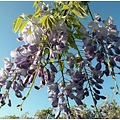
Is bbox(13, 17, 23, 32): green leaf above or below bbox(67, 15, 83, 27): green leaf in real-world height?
above

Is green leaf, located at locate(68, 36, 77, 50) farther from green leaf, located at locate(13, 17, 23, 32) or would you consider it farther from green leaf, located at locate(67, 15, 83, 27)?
green leaf, located at locate(13, 17, 23, 32)

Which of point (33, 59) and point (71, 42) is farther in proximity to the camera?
point (71, 42)

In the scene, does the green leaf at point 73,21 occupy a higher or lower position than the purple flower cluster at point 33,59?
higher

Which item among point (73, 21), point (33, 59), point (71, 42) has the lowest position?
point (33, 59)

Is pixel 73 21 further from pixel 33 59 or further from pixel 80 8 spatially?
pixel 33 59

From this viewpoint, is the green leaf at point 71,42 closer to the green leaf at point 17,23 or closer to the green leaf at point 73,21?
the green leaf at point 73,21

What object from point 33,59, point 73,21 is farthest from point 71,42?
point 33,59

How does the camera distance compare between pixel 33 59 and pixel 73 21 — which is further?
pixel 73 21

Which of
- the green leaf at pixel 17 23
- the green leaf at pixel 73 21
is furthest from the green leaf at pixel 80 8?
the green leaf at pixel 17 23

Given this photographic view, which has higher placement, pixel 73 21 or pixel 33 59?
pixel 73 21

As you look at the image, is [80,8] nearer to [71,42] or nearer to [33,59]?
[71,42]

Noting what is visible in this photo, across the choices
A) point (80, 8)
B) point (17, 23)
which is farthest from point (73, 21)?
point (17, 23)

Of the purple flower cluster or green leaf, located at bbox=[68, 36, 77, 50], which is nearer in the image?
the purple flower cluster

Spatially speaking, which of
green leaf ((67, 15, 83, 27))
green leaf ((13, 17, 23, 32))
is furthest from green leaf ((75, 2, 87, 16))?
green leaf ((13, 17, 23, 32))
